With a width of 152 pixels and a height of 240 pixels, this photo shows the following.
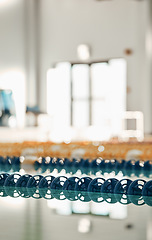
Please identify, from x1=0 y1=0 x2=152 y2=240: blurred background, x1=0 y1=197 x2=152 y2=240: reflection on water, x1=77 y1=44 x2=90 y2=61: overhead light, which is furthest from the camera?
x1=77 y1=44 x2=90 y2=61: overhead light

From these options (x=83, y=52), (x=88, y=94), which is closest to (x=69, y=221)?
(x=88, y=94)

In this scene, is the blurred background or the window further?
the window

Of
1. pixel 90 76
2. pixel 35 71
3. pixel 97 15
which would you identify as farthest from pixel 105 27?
pixel 35 71

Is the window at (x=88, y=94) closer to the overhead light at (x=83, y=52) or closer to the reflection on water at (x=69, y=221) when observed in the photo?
the overhead light at (x=83, y=52)

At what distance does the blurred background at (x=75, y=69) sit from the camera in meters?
17.0

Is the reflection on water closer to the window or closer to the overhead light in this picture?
the window

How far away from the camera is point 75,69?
62.2 feet

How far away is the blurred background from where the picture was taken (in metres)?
17.0

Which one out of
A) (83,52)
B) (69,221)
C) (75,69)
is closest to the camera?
(69,221)

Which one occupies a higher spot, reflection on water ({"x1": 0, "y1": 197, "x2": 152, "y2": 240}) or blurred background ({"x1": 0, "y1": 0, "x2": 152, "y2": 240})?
blurred background ({"x1": 0, "y1": 0, "x2": 152, "y2": 240})

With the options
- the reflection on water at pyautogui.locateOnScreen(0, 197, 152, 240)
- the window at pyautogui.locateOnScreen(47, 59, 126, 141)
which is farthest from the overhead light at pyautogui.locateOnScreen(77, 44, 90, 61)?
the reflection on water at pyautogui.locateOnScreen(0, 197, 152, 240)

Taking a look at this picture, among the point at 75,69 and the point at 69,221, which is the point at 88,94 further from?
the point at 69,221

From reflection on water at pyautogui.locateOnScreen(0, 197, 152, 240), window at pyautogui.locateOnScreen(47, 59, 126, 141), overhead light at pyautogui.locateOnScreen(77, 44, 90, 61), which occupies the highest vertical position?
overhead light at pyautogui.locateOnScreen(77, 44, 90, 61)

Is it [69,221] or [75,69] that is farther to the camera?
[75,69]
